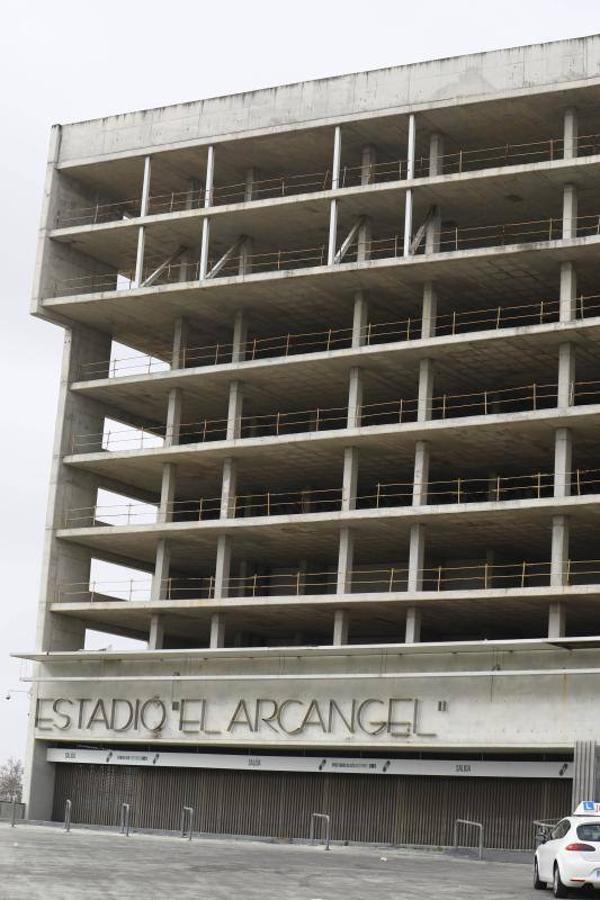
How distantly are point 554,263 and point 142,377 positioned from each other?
1570cm

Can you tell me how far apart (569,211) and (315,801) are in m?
20.6

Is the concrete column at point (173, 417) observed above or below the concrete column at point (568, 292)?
below

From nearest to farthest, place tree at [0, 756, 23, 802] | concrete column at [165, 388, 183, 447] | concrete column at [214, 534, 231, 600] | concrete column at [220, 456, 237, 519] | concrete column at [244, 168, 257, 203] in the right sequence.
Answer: concrete column at [214, 534, 231, 600] → concrete column at [220, 456, 237, 519] → concrete column at [165, 388, 183, 447] → concrete column at [244, 168, 257, 203] → tree at [0, 756, 23, 802]

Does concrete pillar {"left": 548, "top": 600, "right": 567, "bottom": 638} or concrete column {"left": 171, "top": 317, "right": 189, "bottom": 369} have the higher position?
concrete column {"left": 171, "top": 317, "right": 189, "bottom": 369}

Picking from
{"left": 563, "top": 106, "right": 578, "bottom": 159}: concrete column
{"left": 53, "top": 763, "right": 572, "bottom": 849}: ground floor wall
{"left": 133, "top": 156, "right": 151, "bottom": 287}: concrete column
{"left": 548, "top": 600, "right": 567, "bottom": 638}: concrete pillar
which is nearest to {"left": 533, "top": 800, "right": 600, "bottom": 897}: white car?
{"left": 548, "top": 600, "right": 567, "bottom": 638}: concrete pillar

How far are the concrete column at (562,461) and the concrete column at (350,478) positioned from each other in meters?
6.85

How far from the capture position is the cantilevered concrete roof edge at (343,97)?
4788 cm

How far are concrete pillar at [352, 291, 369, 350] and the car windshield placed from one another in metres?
26.4

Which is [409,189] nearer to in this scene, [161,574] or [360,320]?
[360,320]

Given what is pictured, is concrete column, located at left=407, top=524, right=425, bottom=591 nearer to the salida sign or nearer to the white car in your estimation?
the salida sign

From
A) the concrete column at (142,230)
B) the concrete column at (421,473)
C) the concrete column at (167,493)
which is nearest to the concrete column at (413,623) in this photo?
the concrete column at (421,473)

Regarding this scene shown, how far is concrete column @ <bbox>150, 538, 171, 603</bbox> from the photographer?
52531mm

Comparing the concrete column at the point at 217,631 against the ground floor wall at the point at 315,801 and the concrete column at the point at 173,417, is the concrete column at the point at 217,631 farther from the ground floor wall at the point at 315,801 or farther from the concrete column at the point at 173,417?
the concrete column at the point at 173,417

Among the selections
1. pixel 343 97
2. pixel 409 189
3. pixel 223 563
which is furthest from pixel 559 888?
pixel 343 97
